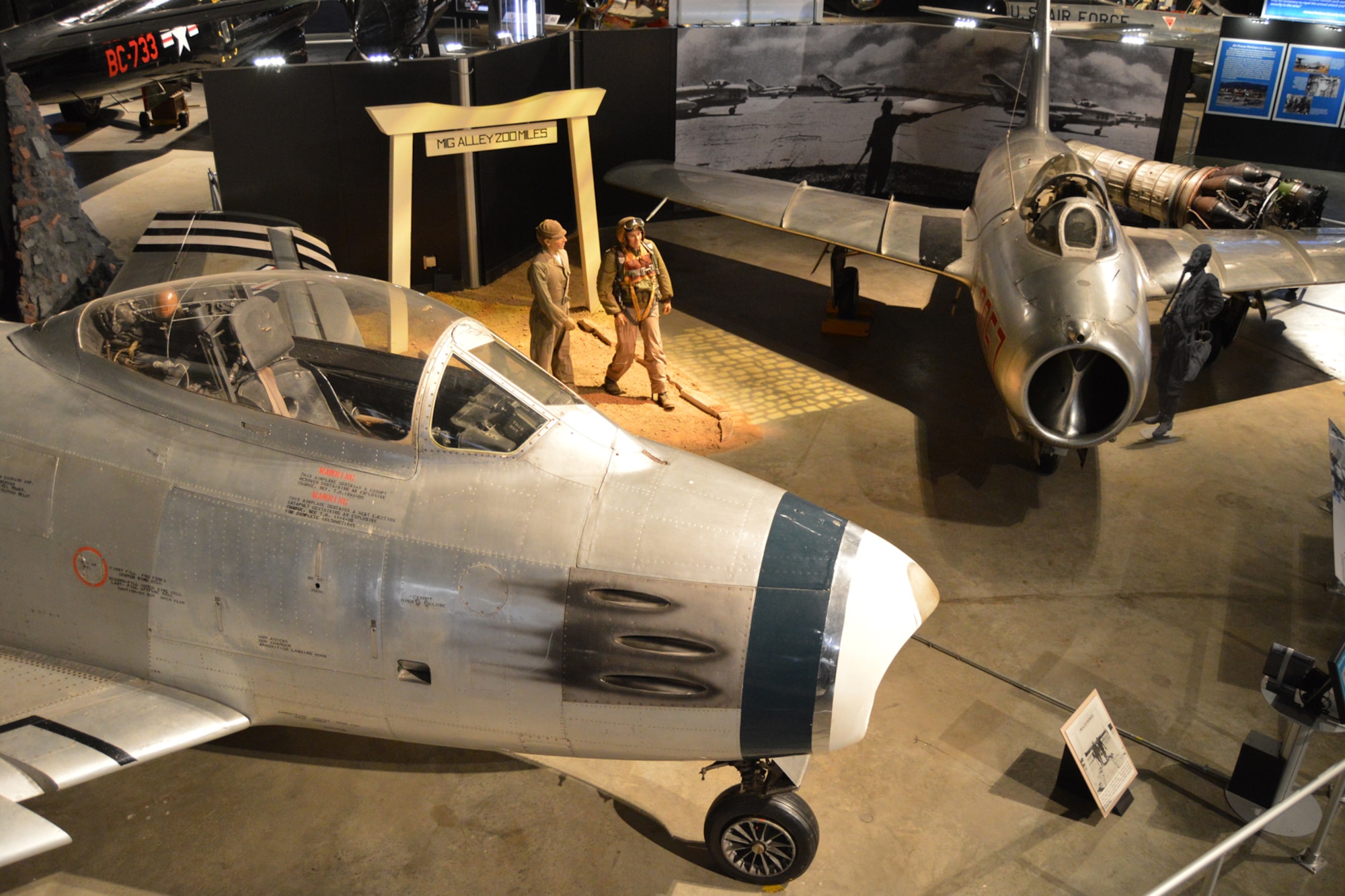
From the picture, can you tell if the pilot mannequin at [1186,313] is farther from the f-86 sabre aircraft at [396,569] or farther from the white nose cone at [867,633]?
the white nose cone at [867,633]

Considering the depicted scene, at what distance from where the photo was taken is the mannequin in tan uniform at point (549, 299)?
28.1 feet

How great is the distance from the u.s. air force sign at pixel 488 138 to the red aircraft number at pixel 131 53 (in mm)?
7059

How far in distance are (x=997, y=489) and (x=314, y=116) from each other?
838 cm

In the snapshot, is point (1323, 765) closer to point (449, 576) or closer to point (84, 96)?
point (449, 576)

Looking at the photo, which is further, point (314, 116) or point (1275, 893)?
point (314, 116)

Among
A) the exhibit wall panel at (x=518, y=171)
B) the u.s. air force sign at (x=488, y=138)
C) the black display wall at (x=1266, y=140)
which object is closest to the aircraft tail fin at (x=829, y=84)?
the exhibit wall panel at (x=518, y=171)

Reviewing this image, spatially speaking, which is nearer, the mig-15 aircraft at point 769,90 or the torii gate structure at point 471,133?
the torii gate structure at point 471,133

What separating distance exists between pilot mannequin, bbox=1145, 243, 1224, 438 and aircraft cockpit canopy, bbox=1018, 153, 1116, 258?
975mm

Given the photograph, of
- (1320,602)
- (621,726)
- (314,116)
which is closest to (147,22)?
(314,116)

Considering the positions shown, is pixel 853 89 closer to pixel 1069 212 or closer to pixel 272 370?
pixel 1069 212

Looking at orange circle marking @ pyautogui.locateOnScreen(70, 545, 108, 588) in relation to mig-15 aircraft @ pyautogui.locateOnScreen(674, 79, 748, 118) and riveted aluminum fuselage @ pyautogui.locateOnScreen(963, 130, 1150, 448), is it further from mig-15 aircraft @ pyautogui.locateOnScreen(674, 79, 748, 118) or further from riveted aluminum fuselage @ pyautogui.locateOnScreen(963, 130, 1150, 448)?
mig-15 aircraft @ pyautogui.locateOnScreen(674, 79, 748, 118)

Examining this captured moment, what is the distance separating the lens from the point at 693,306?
477 inches

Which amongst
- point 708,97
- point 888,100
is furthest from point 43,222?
point 888,100

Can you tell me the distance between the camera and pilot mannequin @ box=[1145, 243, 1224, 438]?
855cm
